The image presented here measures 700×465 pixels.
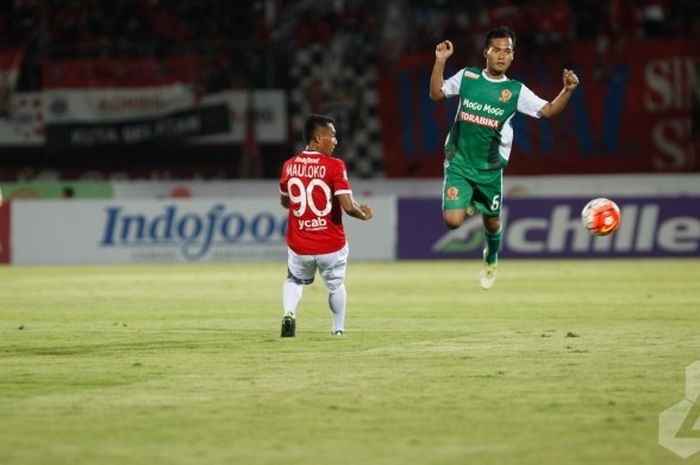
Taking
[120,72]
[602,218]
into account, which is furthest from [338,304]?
[120,72]

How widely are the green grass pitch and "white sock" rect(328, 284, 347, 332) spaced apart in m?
0.17

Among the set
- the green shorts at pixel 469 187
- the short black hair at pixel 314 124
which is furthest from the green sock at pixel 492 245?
the short black hair at pixel 314 124

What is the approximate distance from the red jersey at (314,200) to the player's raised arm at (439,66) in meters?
1.30

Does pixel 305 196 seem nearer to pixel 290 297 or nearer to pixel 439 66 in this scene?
pixel 290 297

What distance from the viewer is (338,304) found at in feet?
39.1

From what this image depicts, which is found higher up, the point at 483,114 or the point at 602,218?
the point at 483,114

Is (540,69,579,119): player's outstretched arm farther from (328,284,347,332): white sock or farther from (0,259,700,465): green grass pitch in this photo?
(328,284,347,332): white sock

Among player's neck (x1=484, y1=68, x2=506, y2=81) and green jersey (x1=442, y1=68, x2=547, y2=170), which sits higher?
player's neck (x1=484, y1=68, x2=506, y2=81)

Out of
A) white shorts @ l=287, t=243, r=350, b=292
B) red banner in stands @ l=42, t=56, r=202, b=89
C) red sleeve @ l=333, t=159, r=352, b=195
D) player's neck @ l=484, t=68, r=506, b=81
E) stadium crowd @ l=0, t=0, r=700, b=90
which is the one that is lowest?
white shorts @ l=287, t=243, r=350, b=292

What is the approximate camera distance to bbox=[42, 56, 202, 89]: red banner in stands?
3011 cm

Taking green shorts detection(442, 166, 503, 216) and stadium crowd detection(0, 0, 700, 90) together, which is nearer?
green shorts detection(442, 166, 503, 216)

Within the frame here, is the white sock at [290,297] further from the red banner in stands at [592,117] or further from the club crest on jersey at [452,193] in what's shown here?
the red banner in stands at [592,117]

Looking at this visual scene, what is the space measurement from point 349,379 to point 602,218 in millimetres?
6126

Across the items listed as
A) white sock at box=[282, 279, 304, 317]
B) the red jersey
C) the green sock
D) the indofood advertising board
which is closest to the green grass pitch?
white sock at box=[282, 279, 304, 317]
